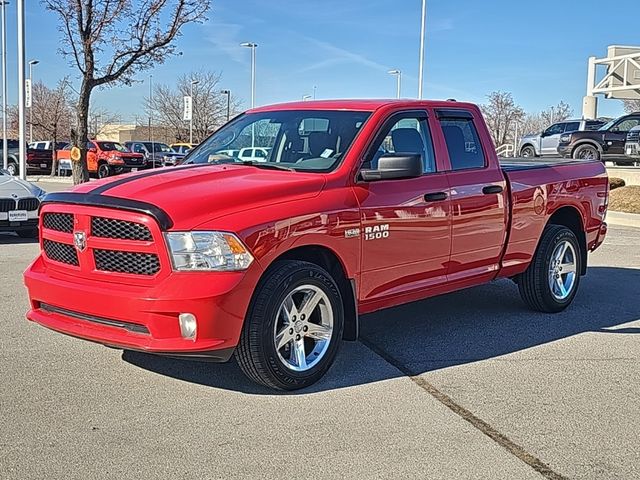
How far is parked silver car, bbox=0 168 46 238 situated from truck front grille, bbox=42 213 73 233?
6.07 m

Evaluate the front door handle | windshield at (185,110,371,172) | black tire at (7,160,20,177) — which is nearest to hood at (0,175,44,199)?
windshield at (185,110,371,172)

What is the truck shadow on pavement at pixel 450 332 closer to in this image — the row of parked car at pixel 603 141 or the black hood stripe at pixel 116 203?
the black hood stripe at pixel 116 203

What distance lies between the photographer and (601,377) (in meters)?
5.27

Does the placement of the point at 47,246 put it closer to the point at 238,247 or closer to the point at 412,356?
the point at 238,247

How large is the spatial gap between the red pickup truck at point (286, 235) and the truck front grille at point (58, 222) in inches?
0.7

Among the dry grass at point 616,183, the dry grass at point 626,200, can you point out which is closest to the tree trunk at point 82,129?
the dry grass at point 626,200

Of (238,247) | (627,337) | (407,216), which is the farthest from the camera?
(627,337)

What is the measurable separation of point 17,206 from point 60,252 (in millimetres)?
6618

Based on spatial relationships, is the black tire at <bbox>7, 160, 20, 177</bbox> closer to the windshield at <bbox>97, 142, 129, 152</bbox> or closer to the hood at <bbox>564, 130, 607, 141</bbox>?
the windshield at <bbox>97, 142, 129, 152</bbox>

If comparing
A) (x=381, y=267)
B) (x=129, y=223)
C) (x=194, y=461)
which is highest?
(x=129, y=223)

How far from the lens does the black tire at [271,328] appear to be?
4543 millimetres

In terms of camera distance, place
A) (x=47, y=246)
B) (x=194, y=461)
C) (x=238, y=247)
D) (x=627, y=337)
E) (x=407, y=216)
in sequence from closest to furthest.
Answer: (x=194, y=461)
(x=238, y=247)
(x=47, y=246)
(x=407, y=216)
(x=627, y=337)

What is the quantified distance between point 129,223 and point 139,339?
70cm

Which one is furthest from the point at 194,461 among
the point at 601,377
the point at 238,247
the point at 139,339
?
the point at 601,377
